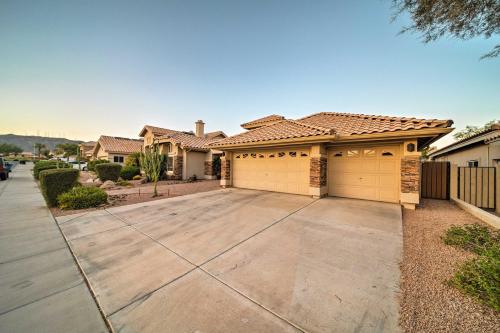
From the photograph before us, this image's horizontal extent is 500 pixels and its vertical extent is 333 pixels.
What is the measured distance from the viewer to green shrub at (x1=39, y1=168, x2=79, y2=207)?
732 cm

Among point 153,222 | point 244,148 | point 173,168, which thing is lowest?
point 153,222

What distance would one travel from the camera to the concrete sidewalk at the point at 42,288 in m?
2.03

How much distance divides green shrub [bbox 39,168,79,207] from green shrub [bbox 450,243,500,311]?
12223mm

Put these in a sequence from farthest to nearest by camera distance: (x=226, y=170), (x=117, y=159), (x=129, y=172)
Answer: (x=117, y=159) → (x=129, y=172) → (x=226, y=170)

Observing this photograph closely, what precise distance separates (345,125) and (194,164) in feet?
45.0

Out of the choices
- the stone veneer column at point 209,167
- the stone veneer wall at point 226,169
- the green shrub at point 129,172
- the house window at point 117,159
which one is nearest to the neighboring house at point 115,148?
the house window at point 117,159

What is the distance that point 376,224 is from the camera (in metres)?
4.95

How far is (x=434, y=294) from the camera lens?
2.31 m

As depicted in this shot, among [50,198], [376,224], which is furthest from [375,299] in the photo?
[50,198]

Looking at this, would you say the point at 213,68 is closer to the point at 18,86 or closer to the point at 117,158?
the point at 18,86

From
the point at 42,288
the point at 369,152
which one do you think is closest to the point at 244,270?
the point at 42,288

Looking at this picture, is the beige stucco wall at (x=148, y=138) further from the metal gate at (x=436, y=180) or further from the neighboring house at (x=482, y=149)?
the neighboring house at (x=482, y=149)

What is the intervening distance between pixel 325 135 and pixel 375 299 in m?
Result: 6.27

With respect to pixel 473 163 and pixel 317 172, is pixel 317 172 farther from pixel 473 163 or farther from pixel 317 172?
pixel 473 163
